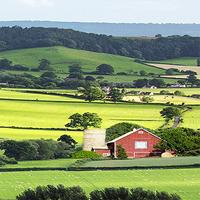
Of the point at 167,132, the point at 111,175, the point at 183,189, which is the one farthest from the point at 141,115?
the point at 183,189

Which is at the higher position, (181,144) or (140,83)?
(140,83)

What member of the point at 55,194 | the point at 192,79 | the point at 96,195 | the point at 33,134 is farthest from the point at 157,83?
the point at 96,195

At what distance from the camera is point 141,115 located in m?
112

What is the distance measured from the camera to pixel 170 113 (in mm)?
106312

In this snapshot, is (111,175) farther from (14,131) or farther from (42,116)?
(42,116)

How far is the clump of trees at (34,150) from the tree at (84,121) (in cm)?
1852

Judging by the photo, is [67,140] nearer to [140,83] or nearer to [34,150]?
[34,150]

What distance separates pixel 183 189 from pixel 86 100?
79678 mm

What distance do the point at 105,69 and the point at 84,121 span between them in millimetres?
96768

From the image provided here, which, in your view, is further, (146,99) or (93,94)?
(93,94)

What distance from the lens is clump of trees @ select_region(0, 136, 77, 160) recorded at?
247 ft

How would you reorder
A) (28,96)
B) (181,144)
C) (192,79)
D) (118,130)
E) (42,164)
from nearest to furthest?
(42,164) < (181,144) < (118,130) < (28,96) < (192,79)

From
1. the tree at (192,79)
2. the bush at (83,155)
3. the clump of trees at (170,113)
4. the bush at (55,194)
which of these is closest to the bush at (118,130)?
the bush at (83,155)

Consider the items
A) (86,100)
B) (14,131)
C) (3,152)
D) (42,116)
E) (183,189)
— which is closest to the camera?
(183,189)
